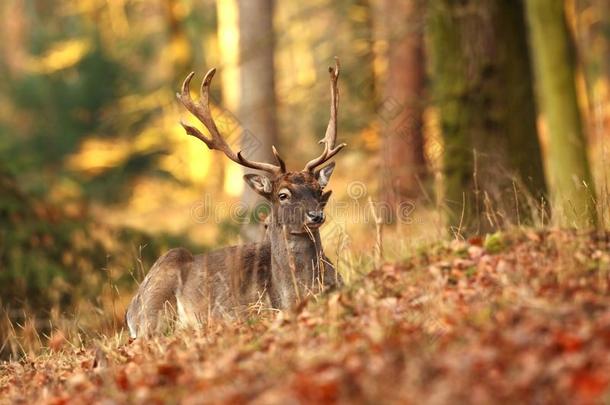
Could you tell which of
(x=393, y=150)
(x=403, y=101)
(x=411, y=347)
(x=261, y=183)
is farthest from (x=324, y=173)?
(x=393, y=150)

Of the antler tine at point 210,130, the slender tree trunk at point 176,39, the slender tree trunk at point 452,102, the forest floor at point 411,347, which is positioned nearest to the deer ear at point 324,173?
the antler tine at point 210,130

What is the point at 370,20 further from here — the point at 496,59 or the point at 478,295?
the point at 478,295

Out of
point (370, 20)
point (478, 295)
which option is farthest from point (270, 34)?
point (478, 295)

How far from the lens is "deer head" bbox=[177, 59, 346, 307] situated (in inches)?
357

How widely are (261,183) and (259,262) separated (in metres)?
0.74

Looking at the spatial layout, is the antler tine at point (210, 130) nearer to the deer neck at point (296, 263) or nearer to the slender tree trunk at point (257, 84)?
the deer neck at point (296, 263)

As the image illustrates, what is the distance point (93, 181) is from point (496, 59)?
1991 centimetres

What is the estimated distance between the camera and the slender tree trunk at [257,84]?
15820 mm

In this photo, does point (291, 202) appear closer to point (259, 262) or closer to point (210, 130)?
point (259, 262)

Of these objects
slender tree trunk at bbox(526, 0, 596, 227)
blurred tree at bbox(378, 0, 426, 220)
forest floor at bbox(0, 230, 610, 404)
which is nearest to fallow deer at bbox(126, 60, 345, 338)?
forest floor at bbox(0, 230, 610, 404)

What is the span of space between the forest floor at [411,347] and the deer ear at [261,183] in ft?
4.24

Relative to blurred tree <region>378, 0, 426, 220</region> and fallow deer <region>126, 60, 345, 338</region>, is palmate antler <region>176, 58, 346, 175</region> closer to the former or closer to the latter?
fallow deer <region>126, 60, 345, 338</region>

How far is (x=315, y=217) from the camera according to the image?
8.85 meters

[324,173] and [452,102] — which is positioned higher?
[452,102]
